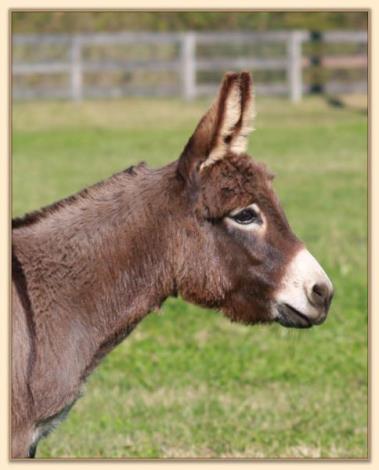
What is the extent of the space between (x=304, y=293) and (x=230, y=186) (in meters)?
0.51

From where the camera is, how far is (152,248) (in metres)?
4.35

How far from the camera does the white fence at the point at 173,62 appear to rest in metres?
32.5

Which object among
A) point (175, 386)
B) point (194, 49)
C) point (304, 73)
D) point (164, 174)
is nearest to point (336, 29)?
point (304, 73)

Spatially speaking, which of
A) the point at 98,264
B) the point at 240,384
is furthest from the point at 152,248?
the point at 240,384

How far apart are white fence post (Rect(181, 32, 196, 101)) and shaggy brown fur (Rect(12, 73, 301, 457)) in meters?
28.7

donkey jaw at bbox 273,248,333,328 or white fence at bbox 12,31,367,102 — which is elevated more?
white fence at bbox 12,31,367,102

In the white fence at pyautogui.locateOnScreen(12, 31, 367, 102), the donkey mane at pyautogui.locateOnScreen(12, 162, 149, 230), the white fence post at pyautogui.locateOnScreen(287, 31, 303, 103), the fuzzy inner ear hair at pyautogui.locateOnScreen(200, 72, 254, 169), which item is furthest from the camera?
the white fence post at pyautogui.locateOnScreen(287, 31, 303, 103)

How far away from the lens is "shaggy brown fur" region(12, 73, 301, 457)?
14.0 ft

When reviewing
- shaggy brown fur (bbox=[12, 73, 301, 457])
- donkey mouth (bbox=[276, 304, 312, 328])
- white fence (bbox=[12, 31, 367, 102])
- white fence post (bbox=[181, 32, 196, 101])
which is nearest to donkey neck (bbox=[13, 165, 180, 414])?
shaggy brown fur (bbox=[12, 73, 301, 457])

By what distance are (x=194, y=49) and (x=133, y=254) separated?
30.2 meters

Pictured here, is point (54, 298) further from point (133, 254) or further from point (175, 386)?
point (175, 386)

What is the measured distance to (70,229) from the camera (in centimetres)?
436

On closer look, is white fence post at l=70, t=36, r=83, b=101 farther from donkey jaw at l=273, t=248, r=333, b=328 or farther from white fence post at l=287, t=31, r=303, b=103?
donkey jaw at l=273, t=248, r=333, b=328

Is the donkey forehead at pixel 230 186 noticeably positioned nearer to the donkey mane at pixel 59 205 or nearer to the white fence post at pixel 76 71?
the donkey mane at pixel 59 205
